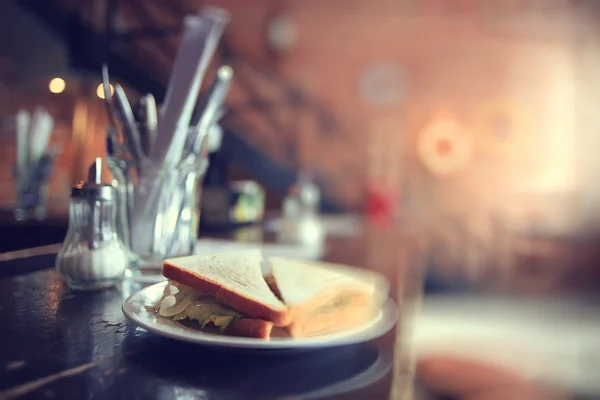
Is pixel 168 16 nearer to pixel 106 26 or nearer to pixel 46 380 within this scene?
pixel 106 26

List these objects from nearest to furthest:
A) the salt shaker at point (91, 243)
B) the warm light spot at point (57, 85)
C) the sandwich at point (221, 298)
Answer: the sandwich at point (221, 298) < the salt shaker at point (91, 243) < the warm light spot at point (57, 85)

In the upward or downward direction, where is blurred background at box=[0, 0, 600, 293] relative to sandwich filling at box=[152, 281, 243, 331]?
upward

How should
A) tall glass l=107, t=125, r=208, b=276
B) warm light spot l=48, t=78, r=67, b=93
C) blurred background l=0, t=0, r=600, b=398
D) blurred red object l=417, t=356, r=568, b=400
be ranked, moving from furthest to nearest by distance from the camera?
blurred background l=0, t=0, r=600, b=398 < warm light spot l=48, t=78, r=67, b=93 < blurred red object l=417, t=356, r=568, b=400 < tall glass l=107, t=125, r=208, b=276

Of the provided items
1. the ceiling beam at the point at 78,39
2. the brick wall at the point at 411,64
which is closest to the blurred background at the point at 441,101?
the brick wall at the point at 411,64

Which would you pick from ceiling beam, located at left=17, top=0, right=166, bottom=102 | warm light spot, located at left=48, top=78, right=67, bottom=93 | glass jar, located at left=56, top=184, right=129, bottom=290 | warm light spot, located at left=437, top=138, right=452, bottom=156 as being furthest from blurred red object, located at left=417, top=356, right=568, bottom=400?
warm light spot, located at left=437, top=138, right=452, bottom=156

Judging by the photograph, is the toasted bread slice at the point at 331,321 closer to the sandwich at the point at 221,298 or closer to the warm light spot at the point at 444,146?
the sandwich at the point at 221,298

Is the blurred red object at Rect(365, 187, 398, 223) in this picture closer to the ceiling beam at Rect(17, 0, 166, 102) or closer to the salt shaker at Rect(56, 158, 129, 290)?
the ceiling beam at Rect(17, 0, 166, 102)
